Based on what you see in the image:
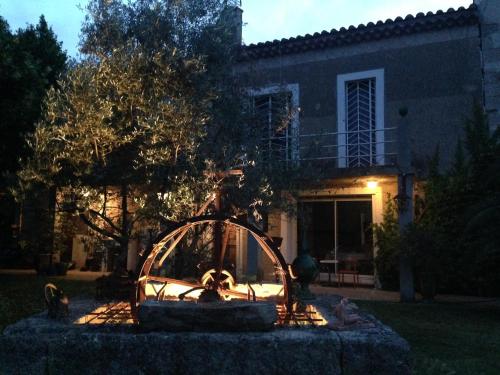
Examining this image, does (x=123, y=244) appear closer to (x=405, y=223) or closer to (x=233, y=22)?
(x=233, y=22)

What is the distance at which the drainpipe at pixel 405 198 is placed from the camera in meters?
10.8

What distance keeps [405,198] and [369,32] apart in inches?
171

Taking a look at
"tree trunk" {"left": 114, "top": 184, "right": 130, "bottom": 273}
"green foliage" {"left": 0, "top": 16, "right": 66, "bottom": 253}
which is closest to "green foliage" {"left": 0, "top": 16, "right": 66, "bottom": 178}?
"green foliage" {"left": 0, "top": 16, "right": 66, "bottom": 253}

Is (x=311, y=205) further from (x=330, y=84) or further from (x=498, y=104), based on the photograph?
(x=498, y=104)

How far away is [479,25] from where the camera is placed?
38.5 ft

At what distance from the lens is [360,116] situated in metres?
12.9

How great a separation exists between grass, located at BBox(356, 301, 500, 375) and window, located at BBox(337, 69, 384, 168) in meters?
3.83

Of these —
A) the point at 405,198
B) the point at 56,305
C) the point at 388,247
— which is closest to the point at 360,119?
the point at 405,198

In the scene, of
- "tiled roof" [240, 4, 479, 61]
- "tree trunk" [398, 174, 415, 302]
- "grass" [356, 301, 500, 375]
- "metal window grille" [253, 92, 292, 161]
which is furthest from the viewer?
"tiled roof" [240, 4, 479, 61]

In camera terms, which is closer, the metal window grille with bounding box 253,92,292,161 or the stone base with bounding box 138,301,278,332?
the stone base with bounding box 138,301,278,332

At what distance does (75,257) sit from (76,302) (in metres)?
11.3

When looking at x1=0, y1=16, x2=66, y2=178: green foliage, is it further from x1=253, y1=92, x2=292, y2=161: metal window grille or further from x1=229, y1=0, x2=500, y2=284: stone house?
x1=229, y1=0, x2=500, y2=284: stone house

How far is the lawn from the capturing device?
216 inches

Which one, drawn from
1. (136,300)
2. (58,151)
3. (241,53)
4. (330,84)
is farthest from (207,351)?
(330,84)
